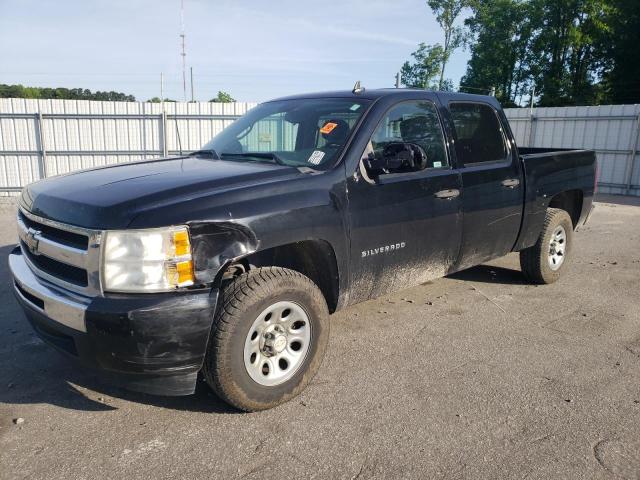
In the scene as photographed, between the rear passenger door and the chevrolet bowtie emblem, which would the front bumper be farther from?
the rear passenger door

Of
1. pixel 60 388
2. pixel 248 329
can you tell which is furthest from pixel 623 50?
pixel 60 388

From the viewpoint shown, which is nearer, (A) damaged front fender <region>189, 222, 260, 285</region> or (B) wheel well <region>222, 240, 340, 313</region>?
(A) damaged front fender <region>189, 222, 260, 285</region>

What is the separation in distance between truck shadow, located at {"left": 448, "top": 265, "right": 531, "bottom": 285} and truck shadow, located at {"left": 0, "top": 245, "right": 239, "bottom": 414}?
11.9ft

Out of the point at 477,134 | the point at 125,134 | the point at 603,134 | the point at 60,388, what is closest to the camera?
the point at 60,388

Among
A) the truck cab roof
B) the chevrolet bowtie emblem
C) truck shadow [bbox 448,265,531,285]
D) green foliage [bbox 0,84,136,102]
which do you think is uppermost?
green foliage [bbox 0,84,136,102]

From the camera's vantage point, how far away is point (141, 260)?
102 inches

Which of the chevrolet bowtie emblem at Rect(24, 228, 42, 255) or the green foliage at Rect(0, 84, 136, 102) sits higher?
the green foliage at Rect(0, 84, 136, 102)

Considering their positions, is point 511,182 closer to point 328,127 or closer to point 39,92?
point 328,127

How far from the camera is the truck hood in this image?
8.80ft

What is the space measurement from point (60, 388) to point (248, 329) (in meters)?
1.45

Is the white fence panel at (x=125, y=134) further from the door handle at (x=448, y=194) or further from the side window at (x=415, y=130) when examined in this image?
the door handle at (x=448, y=194)

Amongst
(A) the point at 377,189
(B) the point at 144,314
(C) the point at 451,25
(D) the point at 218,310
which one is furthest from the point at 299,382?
(C) the point at 451,25

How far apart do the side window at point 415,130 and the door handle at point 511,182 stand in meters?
0.82

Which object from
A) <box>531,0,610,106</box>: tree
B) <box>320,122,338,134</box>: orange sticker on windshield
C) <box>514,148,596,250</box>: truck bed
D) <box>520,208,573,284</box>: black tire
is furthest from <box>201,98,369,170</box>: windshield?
<box>531,0,610,106</box>: tree
